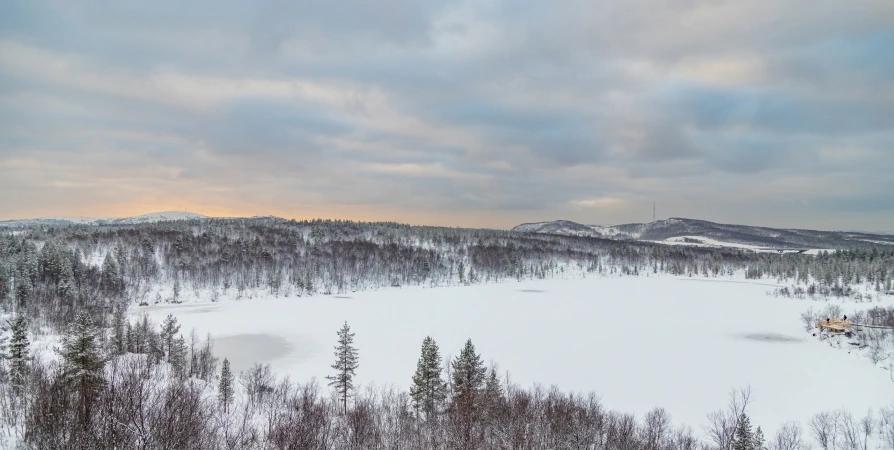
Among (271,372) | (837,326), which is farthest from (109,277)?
(837,326)

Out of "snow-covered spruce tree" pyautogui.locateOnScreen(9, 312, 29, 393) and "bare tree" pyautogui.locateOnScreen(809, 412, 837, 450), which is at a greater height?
"snow-covered spruce tree" pyautogui.locateOnScreen(9, 312, 29, 393)

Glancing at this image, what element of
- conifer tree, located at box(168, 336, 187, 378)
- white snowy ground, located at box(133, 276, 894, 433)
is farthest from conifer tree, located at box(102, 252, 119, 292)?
conifer tree, located at box(168, 336, 187, 378)

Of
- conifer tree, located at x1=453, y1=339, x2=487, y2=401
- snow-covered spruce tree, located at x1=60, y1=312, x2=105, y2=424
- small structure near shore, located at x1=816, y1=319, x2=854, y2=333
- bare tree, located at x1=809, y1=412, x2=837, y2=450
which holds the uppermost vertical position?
snow-covered spruce tree, located at x1=60, y1=312, x2=105, y2=424

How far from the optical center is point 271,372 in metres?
48.4

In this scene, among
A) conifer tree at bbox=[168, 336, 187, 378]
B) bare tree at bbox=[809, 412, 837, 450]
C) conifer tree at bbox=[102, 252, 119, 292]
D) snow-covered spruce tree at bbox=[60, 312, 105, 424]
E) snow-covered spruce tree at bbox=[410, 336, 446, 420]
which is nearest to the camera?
snow-covered spruce tree at bbox=[60, 312, 105, 424]

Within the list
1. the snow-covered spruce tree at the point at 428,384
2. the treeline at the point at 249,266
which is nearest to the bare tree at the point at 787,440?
the snow-covered spruce tree at the point at 428,384

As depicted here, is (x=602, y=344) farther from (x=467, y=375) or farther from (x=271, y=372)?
(x=271, y=372)

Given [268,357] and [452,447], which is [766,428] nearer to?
[452,447]

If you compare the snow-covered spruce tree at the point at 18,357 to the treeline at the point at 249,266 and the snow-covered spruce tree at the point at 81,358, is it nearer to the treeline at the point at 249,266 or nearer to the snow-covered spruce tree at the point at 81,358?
the snow-covered spruce tree at the point at 81,358

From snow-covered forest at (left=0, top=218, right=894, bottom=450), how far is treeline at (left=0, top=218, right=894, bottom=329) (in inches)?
24.8

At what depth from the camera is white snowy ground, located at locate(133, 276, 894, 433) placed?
44.8 meters

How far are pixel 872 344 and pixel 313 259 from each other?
467 feet

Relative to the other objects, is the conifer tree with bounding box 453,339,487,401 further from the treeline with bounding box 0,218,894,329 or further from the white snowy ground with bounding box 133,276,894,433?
the treeline with bounding box 0,218,894,329

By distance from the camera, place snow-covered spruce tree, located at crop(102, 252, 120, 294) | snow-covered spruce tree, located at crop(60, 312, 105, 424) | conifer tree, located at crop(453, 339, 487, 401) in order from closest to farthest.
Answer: snow-covered spruce tree, located at crop(60, 312, 105, 424)
conifer tree, located at crop(453, 339, 487, 401)
snow-covered spruce tree, located at crop(102, 252, 120, 294)
